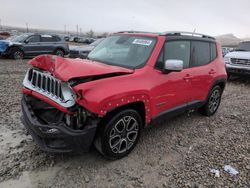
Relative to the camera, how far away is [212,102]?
535 cm

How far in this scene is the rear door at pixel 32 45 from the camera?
13250mm

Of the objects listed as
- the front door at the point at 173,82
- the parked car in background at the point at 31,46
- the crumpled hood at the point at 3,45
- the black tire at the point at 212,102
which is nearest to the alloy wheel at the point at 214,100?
the black tire at the point at 212,102

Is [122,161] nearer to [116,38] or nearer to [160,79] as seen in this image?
[160,79]

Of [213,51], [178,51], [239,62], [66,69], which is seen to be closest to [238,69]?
[239,62]

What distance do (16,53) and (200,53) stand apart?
11.5 m

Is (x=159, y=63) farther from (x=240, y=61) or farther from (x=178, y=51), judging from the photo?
(x=240, y=61)

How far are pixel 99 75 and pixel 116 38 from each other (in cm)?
168

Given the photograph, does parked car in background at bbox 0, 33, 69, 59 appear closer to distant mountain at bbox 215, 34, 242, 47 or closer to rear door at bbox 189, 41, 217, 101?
rear door at bbox 189, 41, 217, 101

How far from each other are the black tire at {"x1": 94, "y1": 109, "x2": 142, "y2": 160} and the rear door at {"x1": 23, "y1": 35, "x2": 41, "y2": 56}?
1187 cm

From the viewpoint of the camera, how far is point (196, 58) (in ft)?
14.7

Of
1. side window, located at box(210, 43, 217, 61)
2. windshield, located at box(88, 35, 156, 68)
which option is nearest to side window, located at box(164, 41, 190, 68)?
windshield, located at box(88, 35, 156, 68)

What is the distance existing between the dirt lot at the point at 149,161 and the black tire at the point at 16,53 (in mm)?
9187

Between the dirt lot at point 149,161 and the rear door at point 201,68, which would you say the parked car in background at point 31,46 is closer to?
the dirt lot at point 149,161

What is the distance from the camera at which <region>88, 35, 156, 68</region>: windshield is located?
360cm
